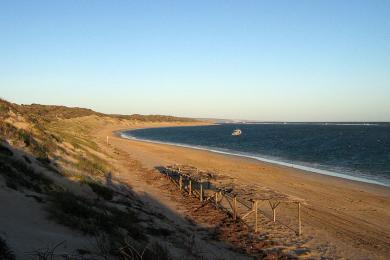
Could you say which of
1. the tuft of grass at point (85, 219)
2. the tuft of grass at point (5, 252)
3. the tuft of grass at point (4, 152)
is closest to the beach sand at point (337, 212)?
the tuft of grass at point (85, 219)

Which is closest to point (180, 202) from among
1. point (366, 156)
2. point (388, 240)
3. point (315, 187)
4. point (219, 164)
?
point (388, 240)

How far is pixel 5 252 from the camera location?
6031 mm

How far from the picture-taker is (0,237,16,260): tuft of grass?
5885 mm

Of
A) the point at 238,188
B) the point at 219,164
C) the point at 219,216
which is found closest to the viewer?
the point at 219,216

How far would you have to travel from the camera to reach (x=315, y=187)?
26.1 meters

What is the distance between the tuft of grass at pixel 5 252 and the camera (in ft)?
19.3

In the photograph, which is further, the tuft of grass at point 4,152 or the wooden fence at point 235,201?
the wooden fence at point 235,201

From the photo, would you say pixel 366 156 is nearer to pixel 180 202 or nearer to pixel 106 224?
pixel 180 202

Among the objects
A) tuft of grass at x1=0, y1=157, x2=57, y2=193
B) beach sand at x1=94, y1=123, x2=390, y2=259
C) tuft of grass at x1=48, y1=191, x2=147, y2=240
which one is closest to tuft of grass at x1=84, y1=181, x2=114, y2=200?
tuft of grass at x1=0, y1=157, x2=57, y2=193

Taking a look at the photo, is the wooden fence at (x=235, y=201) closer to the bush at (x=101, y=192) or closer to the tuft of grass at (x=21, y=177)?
the bush at (x=101, y=192)

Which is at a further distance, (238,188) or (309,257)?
(238,188)

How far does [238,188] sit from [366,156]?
35676 mm

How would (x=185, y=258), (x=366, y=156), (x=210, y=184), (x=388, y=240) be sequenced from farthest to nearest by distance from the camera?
(x=366, y=156) → (x=210, y=184) → (x=388, y=240) → (x=185, y=258)

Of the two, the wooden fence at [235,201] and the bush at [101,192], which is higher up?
the bush at [101,192]
